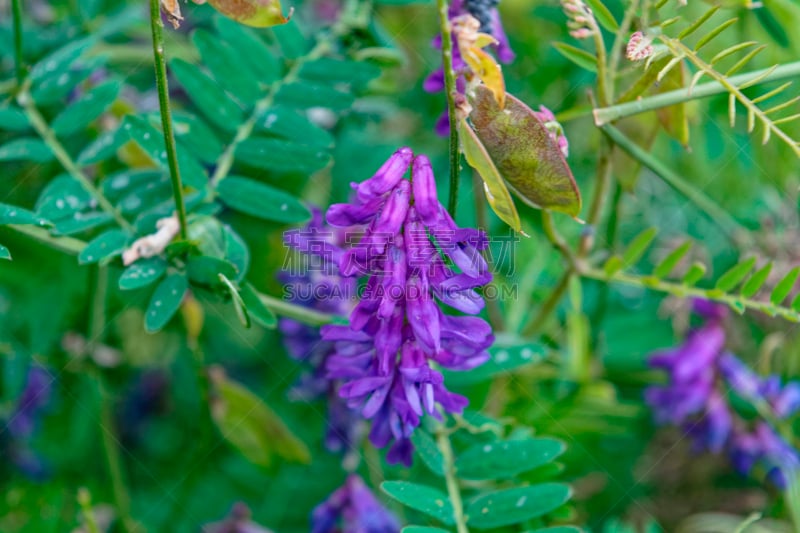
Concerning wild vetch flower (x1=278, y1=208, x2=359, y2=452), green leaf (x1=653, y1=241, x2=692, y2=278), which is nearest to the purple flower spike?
wild vetch flower (x1=278, y1=208, x2=359, y2=452)

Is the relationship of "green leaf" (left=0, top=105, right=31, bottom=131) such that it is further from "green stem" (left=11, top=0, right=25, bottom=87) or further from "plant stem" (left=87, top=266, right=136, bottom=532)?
"plant stem" (left=87, top=266, right=136, bottom=532)

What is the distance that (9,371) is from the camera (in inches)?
57.5

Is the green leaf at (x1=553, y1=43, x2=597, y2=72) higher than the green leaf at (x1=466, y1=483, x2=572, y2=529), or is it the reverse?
the green leaf at (x1=553, y1=43, x2=597, y2=72)

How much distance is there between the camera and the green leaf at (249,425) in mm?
1321

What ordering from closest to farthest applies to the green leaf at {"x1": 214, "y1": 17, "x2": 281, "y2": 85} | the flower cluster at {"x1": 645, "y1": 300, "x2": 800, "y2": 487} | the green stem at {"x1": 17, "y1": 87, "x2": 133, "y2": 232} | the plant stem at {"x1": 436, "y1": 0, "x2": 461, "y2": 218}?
the plant stem at {"x1": 436, "y1": 0, "x2": 461, "y2": 218} → the green stem at {"x1": 17, "y1": 87, "x2": 133, "y2": 232} → the green leaf at {"x1": 214, "y1": 17, "x2": 281, "y2": 85} → the flower cluster at {"x1": 645, "y1": 300, "x2": 800, "y2": 487}

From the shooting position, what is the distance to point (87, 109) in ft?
3.88

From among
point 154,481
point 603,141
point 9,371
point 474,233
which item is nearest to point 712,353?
point 603,141

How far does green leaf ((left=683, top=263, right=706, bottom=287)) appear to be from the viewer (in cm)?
109

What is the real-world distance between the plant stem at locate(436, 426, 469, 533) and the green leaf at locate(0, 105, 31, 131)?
73cm

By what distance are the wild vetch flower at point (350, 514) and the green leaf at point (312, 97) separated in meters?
0.59

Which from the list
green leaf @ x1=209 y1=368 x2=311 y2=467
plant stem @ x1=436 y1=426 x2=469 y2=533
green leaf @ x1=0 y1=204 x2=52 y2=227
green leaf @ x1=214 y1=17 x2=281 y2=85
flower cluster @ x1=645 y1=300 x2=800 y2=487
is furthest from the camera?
flower cluster @ x1=645 y1=300 x2=800 y2=487

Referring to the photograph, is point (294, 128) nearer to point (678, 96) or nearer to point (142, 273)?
point (142, 273)

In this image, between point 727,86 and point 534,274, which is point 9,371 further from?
point 727,86

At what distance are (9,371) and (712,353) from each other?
126cm
